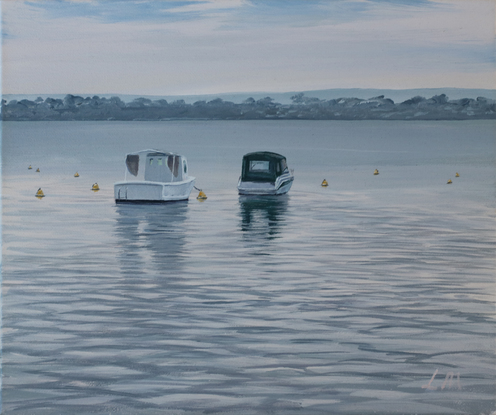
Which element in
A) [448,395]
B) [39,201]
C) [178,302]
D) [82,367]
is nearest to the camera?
[448,395]

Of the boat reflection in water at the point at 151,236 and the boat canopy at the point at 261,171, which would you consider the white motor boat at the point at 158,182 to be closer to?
the boat reflection in water at the point at 151,236

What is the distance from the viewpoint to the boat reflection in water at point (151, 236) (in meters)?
17.4

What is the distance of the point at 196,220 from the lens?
88.7ft

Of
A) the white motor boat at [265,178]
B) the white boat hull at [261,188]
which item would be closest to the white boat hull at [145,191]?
the white boat hull at [261,188]

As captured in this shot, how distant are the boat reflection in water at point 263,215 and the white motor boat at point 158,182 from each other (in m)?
3.12

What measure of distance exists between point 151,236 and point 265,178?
1526 centimetres

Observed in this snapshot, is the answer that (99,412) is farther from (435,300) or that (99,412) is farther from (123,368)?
(435,300)

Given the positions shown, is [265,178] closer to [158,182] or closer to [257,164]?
[158,182]

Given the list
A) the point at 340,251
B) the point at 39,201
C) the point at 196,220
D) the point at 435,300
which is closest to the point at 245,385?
the point at 435,300

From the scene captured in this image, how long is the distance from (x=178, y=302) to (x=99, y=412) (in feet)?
17.9

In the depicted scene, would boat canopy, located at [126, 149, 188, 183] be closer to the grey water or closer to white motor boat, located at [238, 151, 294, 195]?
white motor boat, located at [238, 151, 294, 195]

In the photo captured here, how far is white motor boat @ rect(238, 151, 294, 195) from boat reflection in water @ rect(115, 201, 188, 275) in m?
4.19
